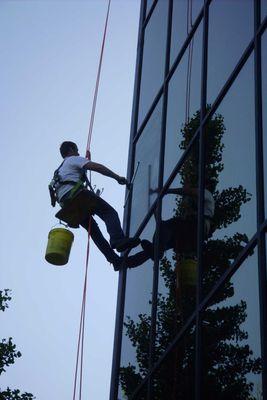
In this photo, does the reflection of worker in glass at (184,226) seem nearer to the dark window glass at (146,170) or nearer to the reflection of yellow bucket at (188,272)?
the reflection of yellow bucket at (188,272)

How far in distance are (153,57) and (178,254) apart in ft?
13.3

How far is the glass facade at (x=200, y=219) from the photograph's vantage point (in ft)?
22.3

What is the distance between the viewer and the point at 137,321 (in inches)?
367

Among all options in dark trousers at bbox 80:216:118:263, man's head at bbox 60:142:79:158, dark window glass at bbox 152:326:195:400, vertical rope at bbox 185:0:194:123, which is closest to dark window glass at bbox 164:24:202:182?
vertical rope at bbox 185:0:194:123

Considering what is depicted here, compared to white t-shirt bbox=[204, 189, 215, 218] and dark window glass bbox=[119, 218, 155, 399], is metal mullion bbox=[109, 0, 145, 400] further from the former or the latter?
white t-shirt bbox=[204, 189, 215, 218]

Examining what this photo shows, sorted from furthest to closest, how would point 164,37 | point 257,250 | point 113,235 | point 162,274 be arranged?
point 164,37
point 113,235
point 162,274
point 257,250

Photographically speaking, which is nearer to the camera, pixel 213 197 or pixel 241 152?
pixel 241 152

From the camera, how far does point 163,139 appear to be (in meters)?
9.84

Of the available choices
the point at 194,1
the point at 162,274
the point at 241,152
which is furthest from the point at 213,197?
the point at 194,1

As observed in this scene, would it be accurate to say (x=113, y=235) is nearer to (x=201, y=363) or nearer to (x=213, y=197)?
(x=213, y=197)

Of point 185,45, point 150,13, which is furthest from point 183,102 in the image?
point 150,13

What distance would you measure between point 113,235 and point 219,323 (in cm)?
258

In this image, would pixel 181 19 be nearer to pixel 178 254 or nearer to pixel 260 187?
pixel 178 254

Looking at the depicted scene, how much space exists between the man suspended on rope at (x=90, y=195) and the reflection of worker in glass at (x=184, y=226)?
565 millimetres
